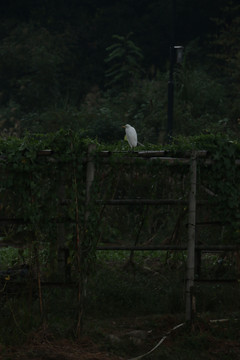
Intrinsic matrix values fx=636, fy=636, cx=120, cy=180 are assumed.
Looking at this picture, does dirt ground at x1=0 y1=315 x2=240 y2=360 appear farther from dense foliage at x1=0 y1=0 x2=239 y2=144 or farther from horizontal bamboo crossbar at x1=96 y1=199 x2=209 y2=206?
dense foliage at x1=0 y1=0 x2=239 y2=144

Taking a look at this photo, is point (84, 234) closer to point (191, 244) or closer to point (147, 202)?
point (147, 202)

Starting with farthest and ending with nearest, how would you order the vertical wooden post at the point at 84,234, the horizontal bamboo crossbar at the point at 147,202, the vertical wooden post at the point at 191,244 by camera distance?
the horizontal bamboo crossbar at the point at 147,202 < the vertical wooden post at the point at 191,244 < the vertical wooden post at the point at 84,234

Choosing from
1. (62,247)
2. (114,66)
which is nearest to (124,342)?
(62,247)

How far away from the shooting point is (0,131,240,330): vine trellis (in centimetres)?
615

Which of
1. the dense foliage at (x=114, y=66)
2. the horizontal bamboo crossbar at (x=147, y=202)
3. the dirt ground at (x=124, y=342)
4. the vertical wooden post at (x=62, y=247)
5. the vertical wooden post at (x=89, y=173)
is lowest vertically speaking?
the dirt ground at (x=124, y=342)

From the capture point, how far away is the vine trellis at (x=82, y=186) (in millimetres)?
6148

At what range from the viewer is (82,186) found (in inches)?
246

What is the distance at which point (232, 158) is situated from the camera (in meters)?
6.57

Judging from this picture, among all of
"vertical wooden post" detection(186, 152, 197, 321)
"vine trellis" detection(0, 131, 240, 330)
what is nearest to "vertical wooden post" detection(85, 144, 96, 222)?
"vine trellis" detection(0, 131, 240, 330)

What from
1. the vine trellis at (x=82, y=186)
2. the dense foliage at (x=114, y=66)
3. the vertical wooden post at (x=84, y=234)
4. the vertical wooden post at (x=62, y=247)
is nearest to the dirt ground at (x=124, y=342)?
the vine trellis at (x=82, y=186)

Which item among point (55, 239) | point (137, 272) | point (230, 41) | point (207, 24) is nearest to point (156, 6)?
point (207, 24)

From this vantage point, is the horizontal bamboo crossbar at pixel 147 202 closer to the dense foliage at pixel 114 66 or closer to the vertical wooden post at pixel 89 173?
the vertical wooden post at pixel 89 173

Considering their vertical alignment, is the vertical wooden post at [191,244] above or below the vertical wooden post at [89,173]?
below

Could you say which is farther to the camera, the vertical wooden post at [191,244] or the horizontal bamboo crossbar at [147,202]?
the horizontal bamboo crossbar at [147,202]
